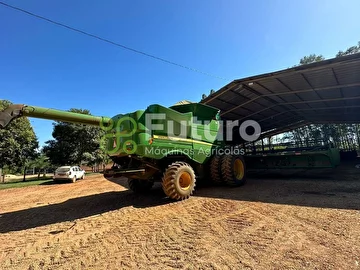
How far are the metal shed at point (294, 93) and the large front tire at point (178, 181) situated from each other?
552 cm

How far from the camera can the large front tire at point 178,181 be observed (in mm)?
6543

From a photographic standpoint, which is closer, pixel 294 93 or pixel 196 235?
pixel 196 235

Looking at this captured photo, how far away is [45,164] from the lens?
25.7 m

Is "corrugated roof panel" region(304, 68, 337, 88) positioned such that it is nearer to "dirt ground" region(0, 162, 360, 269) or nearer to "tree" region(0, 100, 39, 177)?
"dirt ground" region(0, 162, 360, 269)

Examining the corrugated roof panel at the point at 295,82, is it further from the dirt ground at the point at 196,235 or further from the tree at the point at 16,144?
the tree at the point at 16,144

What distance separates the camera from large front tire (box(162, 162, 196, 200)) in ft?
21.5

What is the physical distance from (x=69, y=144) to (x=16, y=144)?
16.3ft

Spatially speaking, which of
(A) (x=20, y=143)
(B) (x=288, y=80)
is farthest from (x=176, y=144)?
(A) (x=20, y=143)

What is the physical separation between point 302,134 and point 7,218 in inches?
1674

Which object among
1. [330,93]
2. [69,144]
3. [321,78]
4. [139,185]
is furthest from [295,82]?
[69,144]

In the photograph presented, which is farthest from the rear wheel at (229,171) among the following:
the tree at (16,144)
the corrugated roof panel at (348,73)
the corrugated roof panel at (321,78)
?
the tree at (16,144)

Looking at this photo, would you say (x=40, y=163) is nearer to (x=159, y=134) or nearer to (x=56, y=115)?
(x=56, y=115)

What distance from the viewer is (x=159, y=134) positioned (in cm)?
674

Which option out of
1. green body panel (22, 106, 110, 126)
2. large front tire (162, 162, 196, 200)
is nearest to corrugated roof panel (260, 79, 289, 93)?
large front tire (162, 162, 196, 200)
